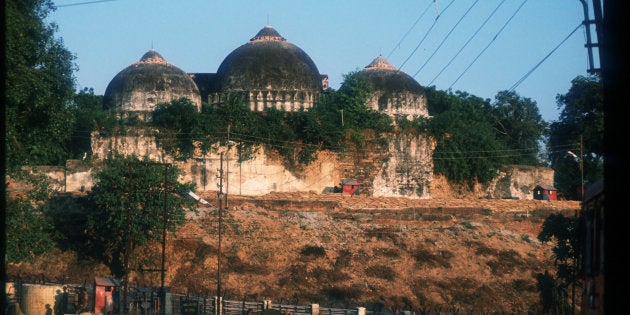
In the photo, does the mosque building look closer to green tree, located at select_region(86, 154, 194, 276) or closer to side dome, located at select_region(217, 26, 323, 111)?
side dome, located at select_region(217, 26, 323, 111)

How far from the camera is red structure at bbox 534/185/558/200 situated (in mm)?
40188

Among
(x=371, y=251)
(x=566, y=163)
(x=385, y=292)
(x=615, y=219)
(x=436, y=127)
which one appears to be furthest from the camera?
(x=566, y=163)

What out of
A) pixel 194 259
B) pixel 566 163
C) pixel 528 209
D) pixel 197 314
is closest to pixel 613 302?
pixel 197 314

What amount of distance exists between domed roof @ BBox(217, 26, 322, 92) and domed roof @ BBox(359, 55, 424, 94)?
8.19 feet

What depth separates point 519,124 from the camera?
48.6 metres

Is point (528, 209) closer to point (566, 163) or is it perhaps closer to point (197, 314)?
point (566, 163)

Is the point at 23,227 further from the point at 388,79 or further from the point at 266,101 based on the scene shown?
the point at 388,79

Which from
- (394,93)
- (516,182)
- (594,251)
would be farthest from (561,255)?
(394,93)

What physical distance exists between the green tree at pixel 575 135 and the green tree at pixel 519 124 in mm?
1131

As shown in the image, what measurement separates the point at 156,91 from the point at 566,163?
65.0 feet

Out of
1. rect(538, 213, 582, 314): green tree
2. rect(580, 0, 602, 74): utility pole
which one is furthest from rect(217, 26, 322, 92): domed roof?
rect(580, 0, 602, 74): utility pole

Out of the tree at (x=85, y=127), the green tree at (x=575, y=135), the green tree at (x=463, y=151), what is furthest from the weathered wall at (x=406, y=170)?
the tree at (x=85, y=127)

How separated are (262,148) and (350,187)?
3781mm

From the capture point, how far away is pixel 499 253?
103ft
